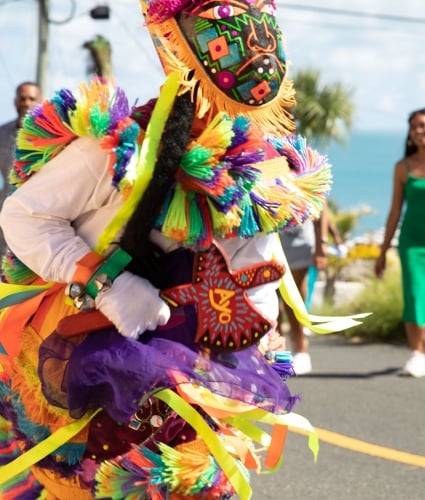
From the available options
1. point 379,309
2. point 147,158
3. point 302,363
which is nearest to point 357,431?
point 302,363

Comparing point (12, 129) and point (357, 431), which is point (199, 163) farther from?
point (12, 129)

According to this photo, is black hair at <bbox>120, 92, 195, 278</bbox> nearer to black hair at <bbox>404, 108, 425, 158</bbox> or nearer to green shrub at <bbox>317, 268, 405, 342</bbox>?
black hair at <bbox>404, 108, 425, 158</bbox>

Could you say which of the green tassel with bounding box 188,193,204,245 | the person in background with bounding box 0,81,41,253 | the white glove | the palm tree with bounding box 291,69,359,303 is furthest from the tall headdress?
the palm tree with bounding box 291,69,359,303

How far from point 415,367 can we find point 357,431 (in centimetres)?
184

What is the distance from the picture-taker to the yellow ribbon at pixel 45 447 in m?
3.12

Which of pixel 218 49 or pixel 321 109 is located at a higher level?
pixel 218 49

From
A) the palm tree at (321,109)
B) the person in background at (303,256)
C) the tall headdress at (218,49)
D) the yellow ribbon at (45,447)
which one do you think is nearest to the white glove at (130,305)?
the yellow ribbon at (45,447)

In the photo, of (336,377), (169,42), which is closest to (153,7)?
(169,42)

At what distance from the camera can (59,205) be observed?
3080 millimetres

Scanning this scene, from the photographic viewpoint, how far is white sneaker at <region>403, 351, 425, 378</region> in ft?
26.3

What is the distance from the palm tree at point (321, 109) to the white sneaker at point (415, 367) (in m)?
32.8

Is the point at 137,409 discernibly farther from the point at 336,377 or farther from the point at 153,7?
the point at 336,377

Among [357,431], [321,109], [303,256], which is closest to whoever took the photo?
[357,431]

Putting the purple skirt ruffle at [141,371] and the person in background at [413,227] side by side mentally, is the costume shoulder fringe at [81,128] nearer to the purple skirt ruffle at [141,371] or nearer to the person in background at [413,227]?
the purple skirt ruffle at [141,371]
